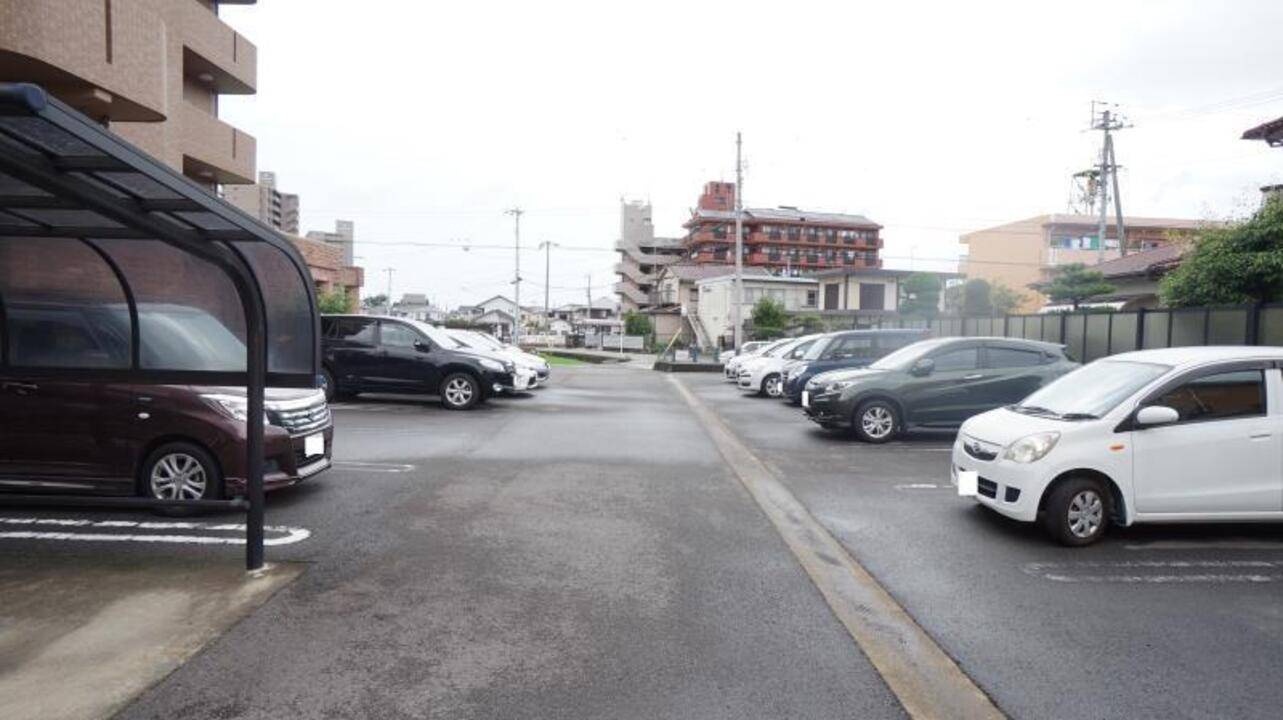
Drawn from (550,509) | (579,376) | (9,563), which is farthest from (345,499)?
(579,376)

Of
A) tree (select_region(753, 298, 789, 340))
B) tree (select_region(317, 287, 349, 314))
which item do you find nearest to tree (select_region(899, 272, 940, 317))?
tree (select_region(753, 298, 789, 340))

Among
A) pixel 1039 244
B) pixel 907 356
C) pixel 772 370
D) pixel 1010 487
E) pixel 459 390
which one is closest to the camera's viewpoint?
pixel 1010 487

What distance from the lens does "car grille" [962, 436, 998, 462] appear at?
6301mm

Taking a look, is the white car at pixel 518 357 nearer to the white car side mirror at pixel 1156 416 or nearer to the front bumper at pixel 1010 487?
the front bumper at pixel 1010 487

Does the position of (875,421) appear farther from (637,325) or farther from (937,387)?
(637,325)

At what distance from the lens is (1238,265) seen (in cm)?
1358

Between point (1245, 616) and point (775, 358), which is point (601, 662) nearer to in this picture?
point (1245, 616)

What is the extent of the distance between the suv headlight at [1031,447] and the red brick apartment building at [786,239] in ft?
223

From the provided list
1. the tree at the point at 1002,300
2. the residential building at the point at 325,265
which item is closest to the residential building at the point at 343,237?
the residential building at the point at 325,265

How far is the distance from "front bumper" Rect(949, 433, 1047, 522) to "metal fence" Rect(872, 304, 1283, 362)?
7287 mm

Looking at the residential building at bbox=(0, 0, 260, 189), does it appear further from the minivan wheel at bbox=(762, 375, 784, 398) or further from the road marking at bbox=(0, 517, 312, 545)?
the minivan wheel at bbox=(762, 375, 784, 398)

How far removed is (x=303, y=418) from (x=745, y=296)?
4620cm

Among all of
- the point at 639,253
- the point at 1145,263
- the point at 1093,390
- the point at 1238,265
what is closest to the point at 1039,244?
the point at 1145,263

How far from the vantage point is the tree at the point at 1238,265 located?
13117 mm
